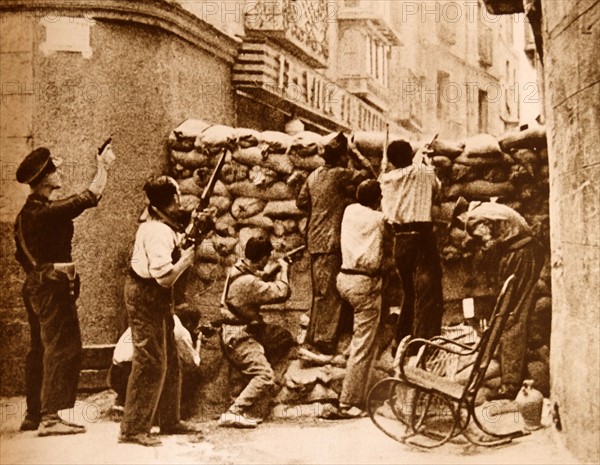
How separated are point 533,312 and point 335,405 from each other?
103 centimetres

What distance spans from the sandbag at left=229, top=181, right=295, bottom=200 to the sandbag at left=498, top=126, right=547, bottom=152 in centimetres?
106

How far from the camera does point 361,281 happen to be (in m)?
4.57

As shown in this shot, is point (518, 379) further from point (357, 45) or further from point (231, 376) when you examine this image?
point (357, 45)

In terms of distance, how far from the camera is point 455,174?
4.61m

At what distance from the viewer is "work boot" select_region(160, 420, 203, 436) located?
14.7 ft

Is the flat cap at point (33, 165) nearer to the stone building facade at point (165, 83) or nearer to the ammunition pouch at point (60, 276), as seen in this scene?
the stone building facade at point (165, 83)

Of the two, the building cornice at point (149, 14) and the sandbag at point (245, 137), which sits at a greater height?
the building cornice at point (149, 14)

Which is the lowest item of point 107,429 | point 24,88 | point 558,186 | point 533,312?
point 107,429

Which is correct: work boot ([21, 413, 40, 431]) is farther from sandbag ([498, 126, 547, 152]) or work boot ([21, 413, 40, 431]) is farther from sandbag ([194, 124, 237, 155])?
sandbag ([498, 126, 547, 152])

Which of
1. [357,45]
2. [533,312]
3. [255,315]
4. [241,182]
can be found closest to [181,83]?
[241,182]

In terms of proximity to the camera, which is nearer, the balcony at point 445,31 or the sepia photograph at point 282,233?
the sepia photograph at point 282,233

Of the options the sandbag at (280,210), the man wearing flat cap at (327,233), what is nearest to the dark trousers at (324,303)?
the man wearing flat cap at (327,233)

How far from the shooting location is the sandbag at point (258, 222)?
4.66m

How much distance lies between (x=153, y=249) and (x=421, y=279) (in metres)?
1.27
